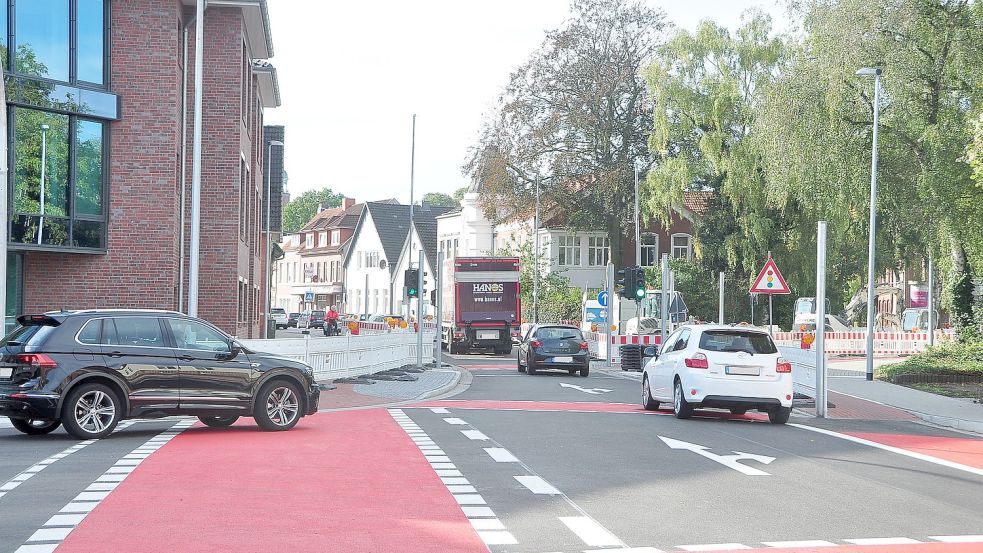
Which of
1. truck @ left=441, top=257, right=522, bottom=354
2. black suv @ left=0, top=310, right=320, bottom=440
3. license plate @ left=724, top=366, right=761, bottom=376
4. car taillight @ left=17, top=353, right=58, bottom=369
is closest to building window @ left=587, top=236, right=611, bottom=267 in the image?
truck @ left=441, top=257, right=522, bottom=354

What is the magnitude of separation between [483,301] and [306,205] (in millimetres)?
107707

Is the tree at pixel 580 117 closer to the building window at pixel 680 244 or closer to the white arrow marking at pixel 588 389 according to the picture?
the building window at pixel 680 244

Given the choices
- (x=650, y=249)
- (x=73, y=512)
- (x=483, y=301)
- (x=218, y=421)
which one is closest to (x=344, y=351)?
(x=218, y=421)

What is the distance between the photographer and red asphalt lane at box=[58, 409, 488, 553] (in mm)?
7910

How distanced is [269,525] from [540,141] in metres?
53.0

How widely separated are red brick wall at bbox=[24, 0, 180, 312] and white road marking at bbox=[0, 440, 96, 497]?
1442 cm

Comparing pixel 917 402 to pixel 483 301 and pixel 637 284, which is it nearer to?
pixel 637 284

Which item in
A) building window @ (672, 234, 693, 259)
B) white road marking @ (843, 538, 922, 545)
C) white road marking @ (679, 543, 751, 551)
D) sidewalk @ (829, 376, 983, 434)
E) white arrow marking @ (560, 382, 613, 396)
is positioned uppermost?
building window @ (672, 234, 693, 259)

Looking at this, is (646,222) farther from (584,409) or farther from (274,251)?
(584,409)

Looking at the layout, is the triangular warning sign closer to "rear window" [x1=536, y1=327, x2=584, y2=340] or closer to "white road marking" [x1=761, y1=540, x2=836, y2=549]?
"rear window" [x1=536, y1=327, x2=584, y2=340]

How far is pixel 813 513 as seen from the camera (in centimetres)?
956

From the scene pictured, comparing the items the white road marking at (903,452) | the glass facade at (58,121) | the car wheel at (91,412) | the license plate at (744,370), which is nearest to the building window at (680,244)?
the glass facade at (58,121)

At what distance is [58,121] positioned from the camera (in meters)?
27.2

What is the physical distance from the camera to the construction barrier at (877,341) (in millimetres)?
49281
